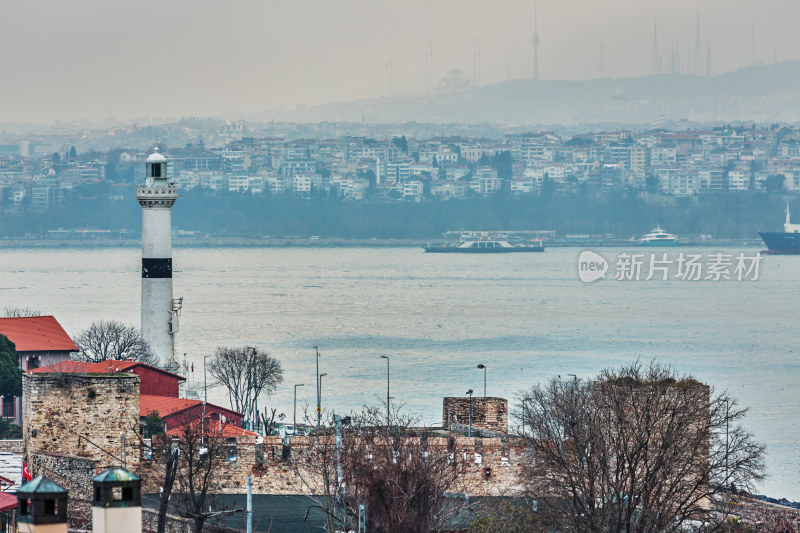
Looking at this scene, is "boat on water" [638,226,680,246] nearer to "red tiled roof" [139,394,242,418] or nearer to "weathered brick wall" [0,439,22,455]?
"red tiled roof" [139,394,242,418]

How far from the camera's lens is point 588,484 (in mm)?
12188

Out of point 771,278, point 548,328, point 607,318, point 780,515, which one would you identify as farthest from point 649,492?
point 771,278

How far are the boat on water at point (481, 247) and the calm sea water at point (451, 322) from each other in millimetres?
19586

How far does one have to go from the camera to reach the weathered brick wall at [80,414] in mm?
12797

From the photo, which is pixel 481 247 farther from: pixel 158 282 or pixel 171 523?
pixel 171 523

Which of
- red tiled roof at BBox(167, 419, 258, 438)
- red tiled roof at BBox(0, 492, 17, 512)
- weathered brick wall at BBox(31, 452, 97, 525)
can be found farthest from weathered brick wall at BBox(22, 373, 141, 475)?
red tiled roof at BBox(167, 419, 258, 438)

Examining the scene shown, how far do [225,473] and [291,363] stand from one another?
38.0 metres

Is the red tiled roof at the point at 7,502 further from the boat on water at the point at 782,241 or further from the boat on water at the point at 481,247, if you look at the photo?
the boat on water at the point at 481,247

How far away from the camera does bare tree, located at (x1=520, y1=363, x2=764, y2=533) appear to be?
1193 centimetres

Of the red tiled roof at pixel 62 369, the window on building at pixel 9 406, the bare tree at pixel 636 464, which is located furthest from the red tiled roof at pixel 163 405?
the bare tree at pixel 636 464

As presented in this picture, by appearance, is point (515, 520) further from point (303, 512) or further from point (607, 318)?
point (607, 318)

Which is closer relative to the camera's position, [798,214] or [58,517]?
[58,517]

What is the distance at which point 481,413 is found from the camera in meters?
16.0

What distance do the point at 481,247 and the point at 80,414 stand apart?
150937mm
